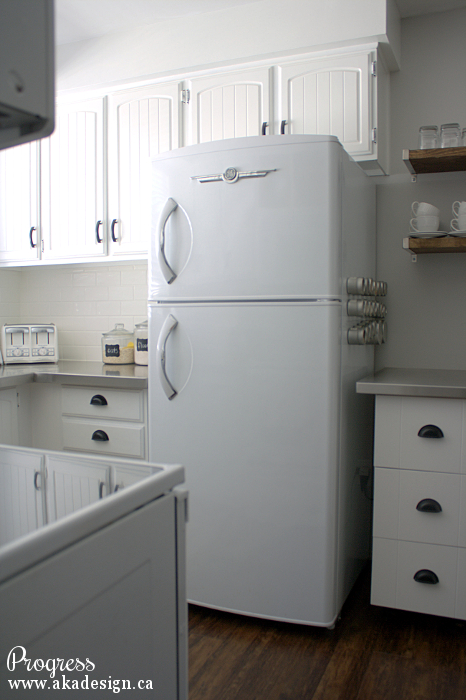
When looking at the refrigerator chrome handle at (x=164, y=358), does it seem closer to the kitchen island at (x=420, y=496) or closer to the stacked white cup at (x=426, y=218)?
the kitchen island at (x=420, y=496)

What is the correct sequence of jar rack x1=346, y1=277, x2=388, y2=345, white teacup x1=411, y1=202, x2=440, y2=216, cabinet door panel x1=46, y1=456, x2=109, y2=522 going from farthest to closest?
1. white teacup x1=411, y1=202, x2=440, y2=216
2. jar rack x1=346, y1=277, x2=388, y2=345
3. cabinet door panel x1=46, y1=456, x2=109, y2=522

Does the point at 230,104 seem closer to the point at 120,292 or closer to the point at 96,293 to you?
the point at 120,292

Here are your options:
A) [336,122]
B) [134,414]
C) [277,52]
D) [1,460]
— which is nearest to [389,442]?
[134,414]

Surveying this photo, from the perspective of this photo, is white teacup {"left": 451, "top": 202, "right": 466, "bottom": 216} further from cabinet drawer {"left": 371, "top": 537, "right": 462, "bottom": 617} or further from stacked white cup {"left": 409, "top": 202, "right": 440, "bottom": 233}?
cabinet drawer {"left": 371, "top": 537, "right": 462, "bottom": 617}

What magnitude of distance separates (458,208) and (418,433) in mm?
1014

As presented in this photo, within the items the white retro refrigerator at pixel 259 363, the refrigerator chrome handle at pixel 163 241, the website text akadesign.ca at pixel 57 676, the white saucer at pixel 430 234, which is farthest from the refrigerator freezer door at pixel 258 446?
the website text akadesign.ca at pixel 57 676

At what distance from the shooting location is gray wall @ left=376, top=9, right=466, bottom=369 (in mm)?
2432

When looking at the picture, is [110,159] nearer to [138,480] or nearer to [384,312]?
[384,312]

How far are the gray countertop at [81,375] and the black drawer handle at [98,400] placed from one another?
0.06 m

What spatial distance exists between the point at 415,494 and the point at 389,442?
0.20 m

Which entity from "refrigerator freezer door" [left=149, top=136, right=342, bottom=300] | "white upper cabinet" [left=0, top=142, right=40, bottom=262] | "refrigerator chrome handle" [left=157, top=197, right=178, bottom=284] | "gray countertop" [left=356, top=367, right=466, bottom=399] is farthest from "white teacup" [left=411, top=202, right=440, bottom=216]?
"white upper cabinet" [left=0, top=142, right=40, bottom=262]

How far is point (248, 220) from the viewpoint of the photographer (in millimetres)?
1956

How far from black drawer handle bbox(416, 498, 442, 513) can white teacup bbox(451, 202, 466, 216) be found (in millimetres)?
1117

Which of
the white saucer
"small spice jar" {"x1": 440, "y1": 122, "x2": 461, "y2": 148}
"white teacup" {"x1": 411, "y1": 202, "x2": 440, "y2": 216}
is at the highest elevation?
"small spice jar" {"x1": 440, "y1": 122, "x2": 461, "y2": 148}
